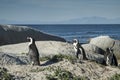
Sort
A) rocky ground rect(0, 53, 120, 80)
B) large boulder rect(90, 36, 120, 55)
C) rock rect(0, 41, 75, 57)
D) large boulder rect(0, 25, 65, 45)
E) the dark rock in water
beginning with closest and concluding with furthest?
rocky ground rect(0, 53, 120, 80), the dark rock in water, rock rect(0, 41, 75, 57), large boulder rect(0, 25, 65, 45), large boulder rect(90, 36, 120, 55)

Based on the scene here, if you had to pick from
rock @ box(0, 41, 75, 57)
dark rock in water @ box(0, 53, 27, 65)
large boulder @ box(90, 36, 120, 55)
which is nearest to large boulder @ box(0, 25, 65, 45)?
large boulder @ box(90, 36, 120, 55)

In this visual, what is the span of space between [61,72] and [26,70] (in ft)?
4.26

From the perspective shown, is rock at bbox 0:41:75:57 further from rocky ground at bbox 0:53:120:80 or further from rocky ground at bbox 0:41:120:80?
rocky ground at bbox 0:53:120:80

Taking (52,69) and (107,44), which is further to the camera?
(107,44)

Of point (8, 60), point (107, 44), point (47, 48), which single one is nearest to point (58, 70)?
point (8, 60)

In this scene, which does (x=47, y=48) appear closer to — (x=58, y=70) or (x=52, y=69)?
(x=52, y=69)

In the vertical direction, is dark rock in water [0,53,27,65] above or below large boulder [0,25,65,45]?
above

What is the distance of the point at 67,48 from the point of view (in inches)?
901

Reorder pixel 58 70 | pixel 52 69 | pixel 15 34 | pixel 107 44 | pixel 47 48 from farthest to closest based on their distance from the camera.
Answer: pixel 107 44
pixel 15 34
pixel 47 48
pixel 52 69
pixel 58 70

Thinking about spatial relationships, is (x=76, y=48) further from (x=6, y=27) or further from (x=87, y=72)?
(x=6, y=27)

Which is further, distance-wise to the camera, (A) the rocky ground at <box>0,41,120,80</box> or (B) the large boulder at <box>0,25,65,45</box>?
(B) the large boulder at <box>0,25,65,45</box>

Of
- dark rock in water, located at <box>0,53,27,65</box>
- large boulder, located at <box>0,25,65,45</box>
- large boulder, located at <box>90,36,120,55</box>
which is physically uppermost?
dark rock in water, located at <box>0,53,27,65</box>

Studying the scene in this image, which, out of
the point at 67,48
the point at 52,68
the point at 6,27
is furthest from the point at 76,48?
the point at 6,27

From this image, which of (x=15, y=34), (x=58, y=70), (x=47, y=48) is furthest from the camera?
(x=15, y=34)
